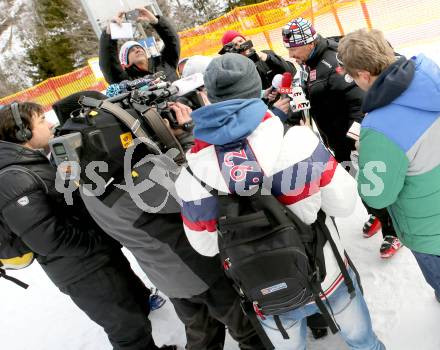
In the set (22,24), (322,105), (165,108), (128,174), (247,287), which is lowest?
(247,287)

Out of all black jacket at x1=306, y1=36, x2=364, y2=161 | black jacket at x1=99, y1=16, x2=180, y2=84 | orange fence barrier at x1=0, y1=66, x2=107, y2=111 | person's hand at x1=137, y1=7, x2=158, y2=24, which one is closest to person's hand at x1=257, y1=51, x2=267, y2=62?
black jacket at x1=306, y1=36, x2=364, y2=161

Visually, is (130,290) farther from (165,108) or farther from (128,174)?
(165,108)

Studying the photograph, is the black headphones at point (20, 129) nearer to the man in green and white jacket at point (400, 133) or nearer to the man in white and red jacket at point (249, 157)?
the man in white and red jacket at point (249, 157)

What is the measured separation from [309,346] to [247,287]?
133cm

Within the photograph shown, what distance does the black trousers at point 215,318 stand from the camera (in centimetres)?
213

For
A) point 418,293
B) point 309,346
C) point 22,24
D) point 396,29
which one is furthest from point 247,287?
point 22,24

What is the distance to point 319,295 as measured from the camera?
1.60 m

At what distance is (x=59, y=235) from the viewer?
2.07 meters

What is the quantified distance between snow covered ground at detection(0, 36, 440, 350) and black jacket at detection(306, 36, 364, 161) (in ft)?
3.04

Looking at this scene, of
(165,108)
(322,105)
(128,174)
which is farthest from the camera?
(322,105)

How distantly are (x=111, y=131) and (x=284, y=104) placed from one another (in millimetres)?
1154

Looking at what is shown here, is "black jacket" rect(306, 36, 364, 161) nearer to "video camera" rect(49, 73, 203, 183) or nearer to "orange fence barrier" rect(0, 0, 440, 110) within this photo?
"video camera" rect(49, 73, 203, 183)

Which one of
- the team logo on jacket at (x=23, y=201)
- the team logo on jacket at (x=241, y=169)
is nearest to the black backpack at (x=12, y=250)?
the team logo on jacket at (x=23, y=201)

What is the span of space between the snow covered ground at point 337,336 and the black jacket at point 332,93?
3.04ft
